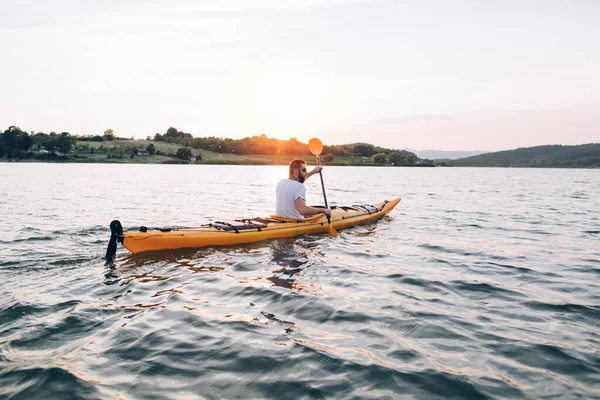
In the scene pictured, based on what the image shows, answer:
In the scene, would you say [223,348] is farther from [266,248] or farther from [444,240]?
[444,240]

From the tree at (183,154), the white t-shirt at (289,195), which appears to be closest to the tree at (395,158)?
the tree at (183,154)

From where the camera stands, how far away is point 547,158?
131875 millimetres

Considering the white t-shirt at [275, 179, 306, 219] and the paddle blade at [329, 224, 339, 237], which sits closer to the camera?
the white t-shirt at [275, 179, 306, 219]

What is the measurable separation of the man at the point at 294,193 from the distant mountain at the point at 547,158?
136 metres

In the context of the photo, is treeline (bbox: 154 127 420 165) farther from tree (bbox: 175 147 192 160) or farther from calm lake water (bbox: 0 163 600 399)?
calm lake water (bbox: 0 163 600 399)

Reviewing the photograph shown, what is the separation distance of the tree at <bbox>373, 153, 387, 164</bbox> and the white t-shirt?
12063cm

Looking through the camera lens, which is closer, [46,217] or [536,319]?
[536,319]

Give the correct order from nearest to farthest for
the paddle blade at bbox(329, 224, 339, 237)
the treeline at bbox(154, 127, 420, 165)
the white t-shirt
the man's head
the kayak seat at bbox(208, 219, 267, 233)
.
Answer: the kayak seat at bbox(208, 219, 267, 233), the man's head, the white t-shirt, the paddle blade at bbox(329, 224, 339, 237), the treeline at bbox(154, 127, 420, 165)

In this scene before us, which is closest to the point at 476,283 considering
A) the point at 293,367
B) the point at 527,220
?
the point at 293,367

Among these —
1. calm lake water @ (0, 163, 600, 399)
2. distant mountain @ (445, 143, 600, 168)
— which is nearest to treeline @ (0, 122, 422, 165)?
distant mountain @ (445, 143, 600, 168)

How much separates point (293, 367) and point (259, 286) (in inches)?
101

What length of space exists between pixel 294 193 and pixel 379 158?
122 meters

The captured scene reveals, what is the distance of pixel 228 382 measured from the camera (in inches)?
139

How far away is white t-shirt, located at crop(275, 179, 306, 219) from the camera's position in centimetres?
957
